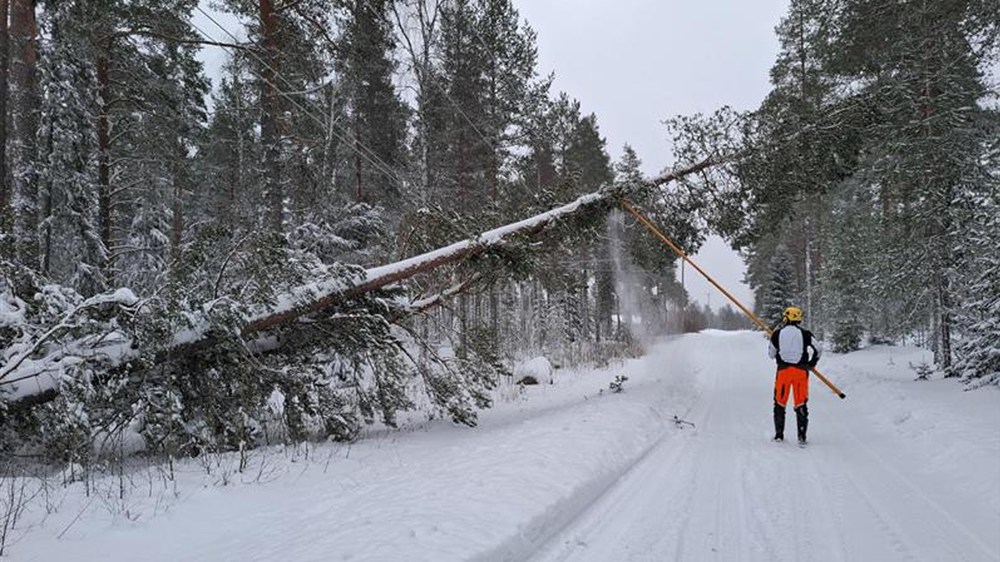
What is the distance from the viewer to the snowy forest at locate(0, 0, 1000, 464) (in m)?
5.61

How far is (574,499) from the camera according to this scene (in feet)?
14.1

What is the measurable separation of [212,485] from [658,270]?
10500 millimetres

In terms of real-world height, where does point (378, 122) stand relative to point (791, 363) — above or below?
above

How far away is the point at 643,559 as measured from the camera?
131 inches

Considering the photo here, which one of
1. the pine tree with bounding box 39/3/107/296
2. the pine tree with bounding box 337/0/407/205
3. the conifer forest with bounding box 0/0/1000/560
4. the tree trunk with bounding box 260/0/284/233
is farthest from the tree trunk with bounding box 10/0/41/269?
the pine tree with bounding box 337/0/407/205

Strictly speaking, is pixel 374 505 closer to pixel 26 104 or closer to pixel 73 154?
pixel 26 104

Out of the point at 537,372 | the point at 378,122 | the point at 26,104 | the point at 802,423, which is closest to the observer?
the point at 802,423

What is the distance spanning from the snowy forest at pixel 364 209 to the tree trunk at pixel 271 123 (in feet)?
0.14

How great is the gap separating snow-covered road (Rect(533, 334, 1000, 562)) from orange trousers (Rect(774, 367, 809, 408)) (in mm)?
613

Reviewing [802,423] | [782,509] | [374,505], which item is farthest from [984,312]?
[374,505]

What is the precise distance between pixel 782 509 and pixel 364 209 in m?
14.1

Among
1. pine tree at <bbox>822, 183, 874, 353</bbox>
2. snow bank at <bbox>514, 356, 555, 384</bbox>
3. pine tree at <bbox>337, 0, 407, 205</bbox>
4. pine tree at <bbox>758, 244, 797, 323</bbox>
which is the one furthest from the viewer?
pine tree at <bbox>758, 244, 797, 323</bbox>

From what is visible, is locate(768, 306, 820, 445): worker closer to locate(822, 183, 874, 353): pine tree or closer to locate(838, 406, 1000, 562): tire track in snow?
locate(838, 406, 1000, 562): tire track in snow

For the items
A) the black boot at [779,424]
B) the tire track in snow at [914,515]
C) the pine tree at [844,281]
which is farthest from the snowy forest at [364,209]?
the pine tree at [844,281]
